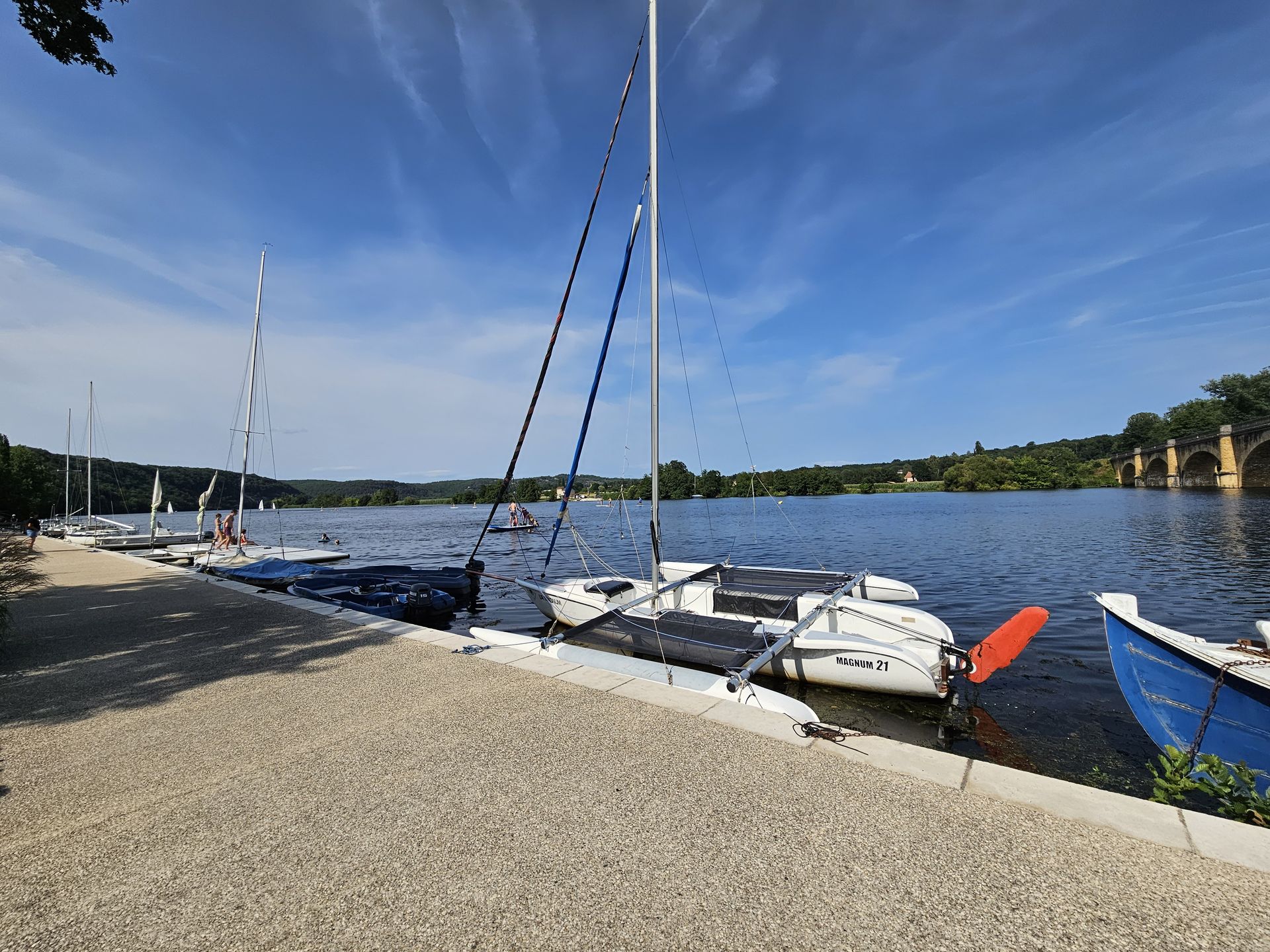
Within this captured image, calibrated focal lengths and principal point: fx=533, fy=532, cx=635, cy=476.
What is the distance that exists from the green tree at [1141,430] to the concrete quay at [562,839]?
124769 mm

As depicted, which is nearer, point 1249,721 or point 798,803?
point 798,803

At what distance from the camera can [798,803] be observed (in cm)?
348

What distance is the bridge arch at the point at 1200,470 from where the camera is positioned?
63.6 metres

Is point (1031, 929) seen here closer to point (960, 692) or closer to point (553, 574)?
point (960, 692)

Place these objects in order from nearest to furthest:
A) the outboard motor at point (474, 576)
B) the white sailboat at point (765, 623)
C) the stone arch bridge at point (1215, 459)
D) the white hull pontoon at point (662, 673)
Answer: the white hull pontoon at point (662, 673) < the white sailboat at point (765, 623) < the outboard motor at point (474, 576) < the stone arch bridge at point (1215, 459)

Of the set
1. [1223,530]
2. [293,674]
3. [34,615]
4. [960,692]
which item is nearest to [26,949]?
[293,674]

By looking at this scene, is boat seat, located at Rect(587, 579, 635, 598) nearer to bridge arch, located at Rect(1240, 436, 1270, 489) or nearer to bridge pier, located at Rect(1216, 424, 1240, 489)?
bridge arch, located at Rect(1240, 436, 1270, 489)

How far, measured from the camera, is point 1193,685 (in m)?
5.14

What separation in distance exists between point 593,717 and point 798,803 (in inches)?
82.8

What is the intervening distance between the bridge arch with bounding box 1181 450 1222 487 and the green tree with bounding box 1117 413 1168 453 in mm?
32392

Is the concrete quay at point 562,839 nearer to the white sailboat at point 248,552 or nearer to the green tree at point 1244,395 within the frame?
the white sailboat at point 248,552

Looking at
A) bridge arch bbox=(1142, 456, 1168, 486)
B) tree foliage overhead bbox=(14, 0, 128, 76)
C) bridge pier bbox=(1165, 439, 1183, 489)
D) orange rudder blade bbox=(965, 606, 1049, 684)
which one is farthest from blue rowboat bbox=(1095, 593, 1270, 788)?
bridge arch bbox=(1142, 456, 1168, 486)

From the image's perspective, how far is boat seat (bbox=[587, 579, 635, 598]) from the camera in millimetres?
11297

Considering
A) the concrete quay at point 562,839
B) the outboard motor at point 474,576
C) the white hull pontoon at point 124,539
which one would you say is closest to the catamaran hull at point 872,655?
the concrete quay at point 562,839
